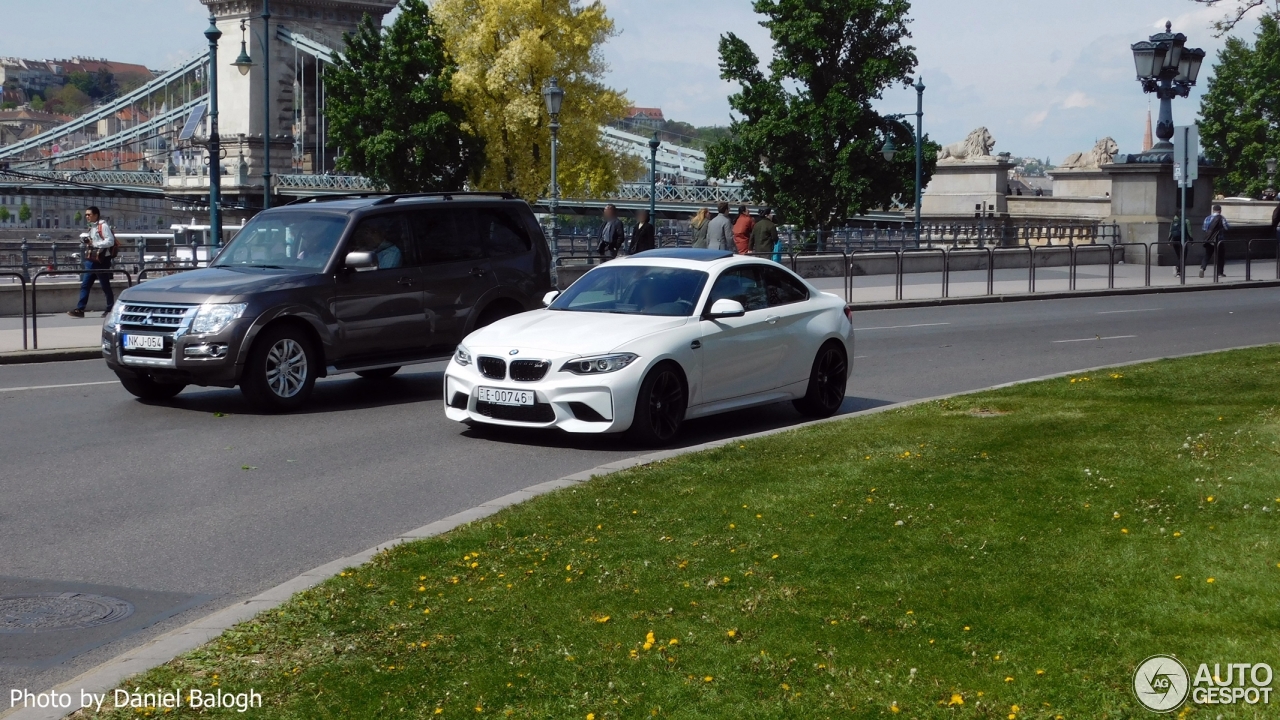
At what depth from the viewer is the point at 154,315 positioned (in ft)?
43.0

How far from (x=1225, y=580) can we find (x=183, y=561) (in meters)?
4.92

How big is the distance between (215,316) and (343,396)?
2.15 metres

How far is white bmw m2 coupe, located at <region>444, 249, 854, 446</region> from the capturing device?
1126 centimetres

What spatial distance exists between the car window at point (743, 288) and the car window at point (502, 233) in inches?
138

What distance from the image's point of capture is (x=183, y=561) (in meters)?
7.57

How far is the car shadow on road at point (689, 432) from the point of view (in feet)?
38.3

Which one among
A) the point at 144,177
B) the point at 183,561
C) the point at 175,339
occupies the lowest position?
the point at 183,561

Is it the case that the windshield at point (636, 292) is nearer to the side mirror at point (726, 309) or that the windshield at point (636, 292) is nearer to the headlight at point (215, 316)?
the side mirror at point (726, 309)

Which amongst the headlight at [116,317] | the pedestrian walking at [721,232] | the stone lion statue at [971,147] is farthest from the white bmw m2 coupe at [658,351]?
the stone lion statue at [971,147]

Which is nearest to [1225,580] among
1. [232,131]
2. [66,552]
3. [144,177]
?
[66,552]

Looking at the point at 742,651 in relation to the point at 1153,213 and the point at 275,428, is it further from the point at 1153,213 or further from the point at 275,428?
the point at 1153,213

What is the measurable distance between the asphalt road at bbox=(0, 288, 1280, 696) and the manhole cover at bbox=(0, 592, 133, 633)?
93mm

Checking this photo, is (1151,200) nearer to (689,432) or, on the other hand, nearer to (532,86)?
(532,86)

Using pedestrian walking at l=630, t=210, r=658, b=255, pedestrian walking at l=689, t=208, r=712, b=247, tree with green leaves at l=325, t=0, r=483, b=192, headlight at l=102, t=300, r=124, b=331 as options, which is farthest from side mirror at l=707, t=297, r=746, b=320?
tree with green leaves at l=325, t=0, r=483, b=192
